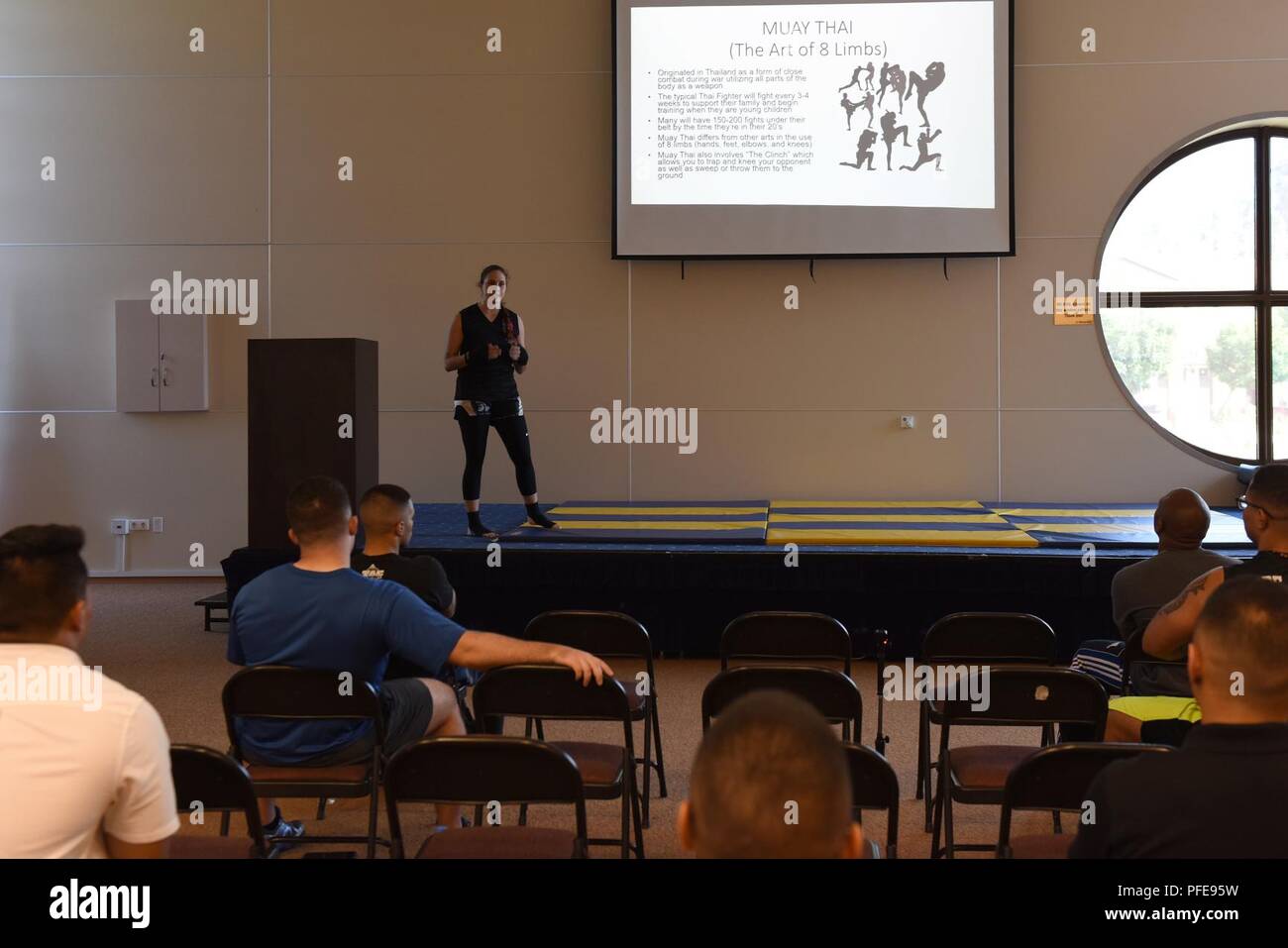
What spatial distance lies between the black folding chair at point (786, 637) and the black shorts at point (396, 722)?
3.49 ft

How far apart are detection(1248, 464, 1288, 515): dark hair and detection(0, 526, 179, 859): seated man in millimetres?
3272

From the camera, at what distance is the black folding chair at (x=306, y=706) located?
3156 mm

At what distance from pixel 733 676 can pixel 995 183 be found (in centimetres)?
644

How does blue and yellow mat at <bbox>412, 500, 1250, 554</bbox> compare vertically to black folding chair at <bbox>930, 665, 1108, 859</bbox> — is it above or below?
above

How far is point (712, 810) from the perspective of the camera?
134 cm

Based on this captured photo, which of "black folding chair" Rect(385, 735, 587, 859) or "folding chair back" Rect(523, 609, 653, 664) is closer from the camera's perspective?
"black folding chair" Rect(385, 735, 587, 859)

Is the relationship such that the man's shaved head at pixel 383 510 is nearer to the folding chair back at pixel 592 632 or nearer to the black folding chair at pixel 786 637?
the folding chair back at pixel 592 632

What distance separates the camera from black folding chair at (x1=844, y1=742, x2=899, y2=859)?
8.46 feet

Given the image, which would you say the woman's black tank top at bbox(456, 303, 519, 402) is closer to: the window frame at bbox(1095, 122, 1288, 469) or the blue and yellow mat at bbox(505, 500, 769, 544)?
the blue and yellow mat at bbox(505, 500, 769, 544)

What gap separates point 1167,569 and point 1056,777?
1.82m

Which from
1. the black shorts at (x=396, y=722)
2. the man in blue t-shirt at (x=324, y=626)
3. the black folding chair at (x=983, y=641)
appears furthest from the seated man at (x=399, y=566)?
the black folding chair at (x=983, y=641)

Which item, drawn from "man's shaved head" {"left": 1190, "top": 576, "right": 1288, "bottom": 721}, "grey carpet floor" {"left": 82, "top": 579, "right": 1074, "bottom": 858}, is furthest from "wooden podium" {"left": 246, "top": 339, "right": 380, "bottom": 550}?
"man's shaved head" {"left": 1190, "top": 576, "right": 1288, "bottom": 721}
